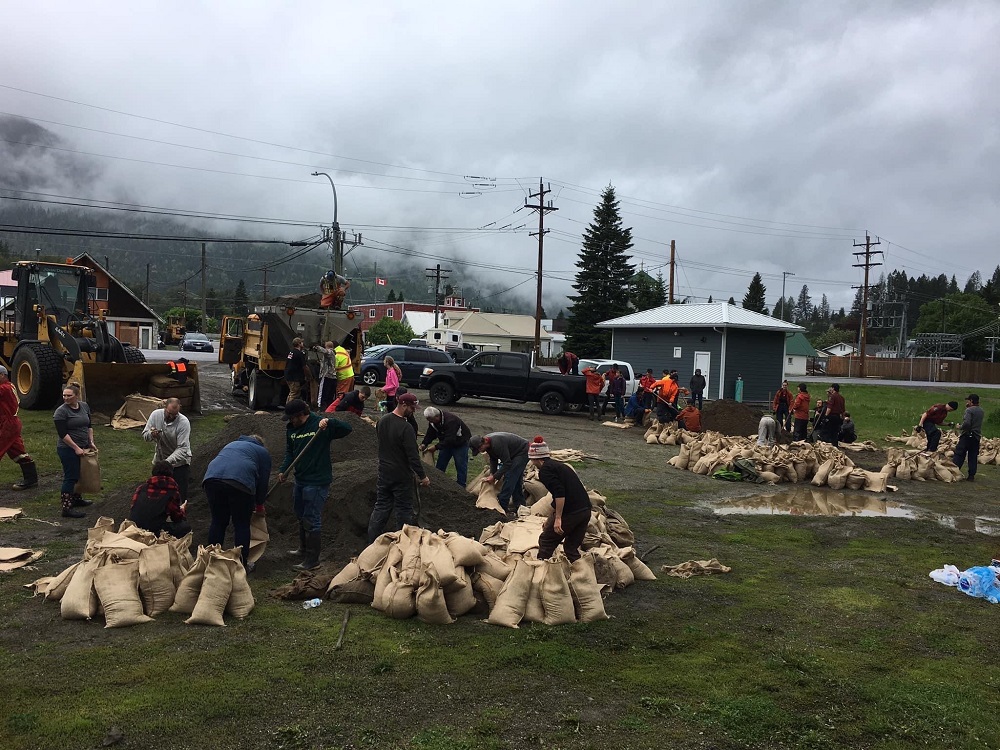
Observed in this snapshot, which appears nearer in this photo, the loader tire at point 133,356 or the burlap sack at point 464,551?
the burlap sack at point 464,551

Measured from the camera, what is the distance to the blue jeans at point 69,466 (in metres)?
8.38

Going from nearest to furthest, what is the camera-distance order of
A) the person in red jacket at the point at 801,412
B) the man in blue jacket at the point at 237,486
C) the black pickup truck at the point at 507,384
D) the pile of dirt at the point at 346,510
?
the man in blue jacket at the point at 237,486 → the pile of dirt at the point at 346,510 → the person in red jacket at the point at 801,412 → the black pickup truck at the point at 507,384

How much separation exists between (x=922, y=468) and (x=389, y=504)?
11.9 metres

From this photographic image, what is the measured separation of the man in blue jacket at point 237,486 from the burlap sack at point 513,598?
2.20 m

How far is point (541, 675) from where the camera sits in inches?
194

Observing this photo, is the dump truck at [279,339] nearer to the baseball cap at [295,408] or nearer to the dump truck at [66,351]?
the dump truck at [66,351]

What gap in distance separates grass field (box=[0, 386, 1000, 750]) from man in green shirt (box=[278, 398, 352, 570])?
0.49m

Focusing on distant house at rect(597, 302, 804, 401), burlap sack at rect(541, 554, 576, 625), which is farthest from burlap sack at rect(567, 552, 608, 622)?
distant house at rect(597, 302, 804, 401)

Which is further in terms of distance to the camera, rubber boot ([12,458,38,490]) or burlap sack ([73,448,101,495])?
rubber boot ([12,458,38,490])

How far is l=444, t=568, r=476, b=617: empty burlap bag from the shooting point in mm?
5863

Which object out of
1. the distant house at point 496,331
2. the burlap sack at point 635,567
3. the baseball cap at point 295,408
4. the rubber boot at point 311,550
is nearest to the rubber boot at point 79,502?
the rubber boot at point 311,550

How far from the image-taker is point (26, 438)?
12.6m

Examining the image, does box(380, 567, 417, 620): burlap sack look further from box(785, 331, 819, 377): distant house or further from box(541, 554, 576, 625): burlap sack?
box(785, 331, 819, 377): distant house

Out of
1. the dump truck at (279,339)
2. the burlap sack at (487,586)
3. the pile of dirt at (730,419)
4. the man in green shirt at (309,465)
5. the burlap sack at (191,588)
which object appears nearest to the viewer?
the burlap sack at (191,588)
